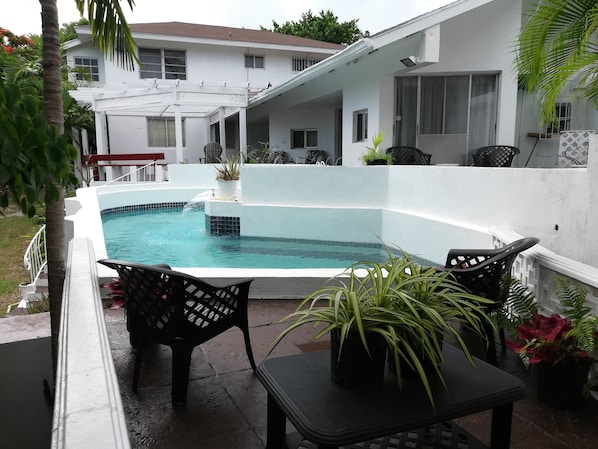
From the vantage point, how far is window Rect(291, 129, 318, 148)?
16062 millimetres

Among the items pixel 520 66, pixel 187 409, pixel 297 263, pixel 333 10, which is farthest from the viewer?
pixel 333 10

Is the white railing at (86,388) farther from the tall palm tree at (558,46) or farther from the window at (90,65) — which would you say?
the window at (90,65)

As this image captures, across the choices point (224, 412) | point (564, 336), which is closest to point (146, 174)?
point (224, 412)

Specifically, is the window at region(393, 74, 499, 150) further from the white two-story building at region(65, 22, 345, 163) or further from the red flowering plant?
the red flowering plant

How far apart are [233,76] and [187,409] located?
19.2 metres

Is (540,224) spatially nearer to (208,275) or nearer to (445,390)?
(208,275)

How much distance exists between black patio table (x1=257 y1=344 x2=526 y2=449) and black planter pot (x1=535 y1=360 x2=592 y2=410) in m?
0.76

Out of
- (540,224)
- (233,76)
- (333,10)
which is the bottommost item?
(540,224)

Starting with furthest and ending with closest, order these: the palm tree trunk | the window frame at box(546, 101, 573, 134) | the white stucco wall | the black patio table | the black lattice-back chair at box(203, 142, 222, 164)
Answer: the black lattice-back chair at box(203, 142, 222, 164) → the window frame at box(546, 101, 573, 134) → the white stucco wall → the palm tree trunk → the black patio table

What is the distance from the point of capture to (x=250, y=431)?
2197mm

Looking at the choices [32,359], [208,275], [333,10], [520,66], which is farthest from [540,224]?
[333,10]

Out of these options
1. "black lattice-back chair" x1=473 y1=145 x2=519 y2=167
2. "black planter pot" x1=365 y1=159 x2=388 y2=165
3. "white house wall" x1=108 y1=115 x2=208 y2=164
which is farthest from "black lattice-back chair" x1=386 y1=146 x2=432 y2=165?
"white house wall" x1=108 y1=115 x2=208 y2=164

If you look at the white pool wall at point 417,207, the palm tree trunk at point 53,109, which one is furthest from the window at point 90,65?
the palm tree trunk at point 53,109

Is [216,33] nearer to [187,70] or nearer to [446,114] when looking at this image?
[187,70]
